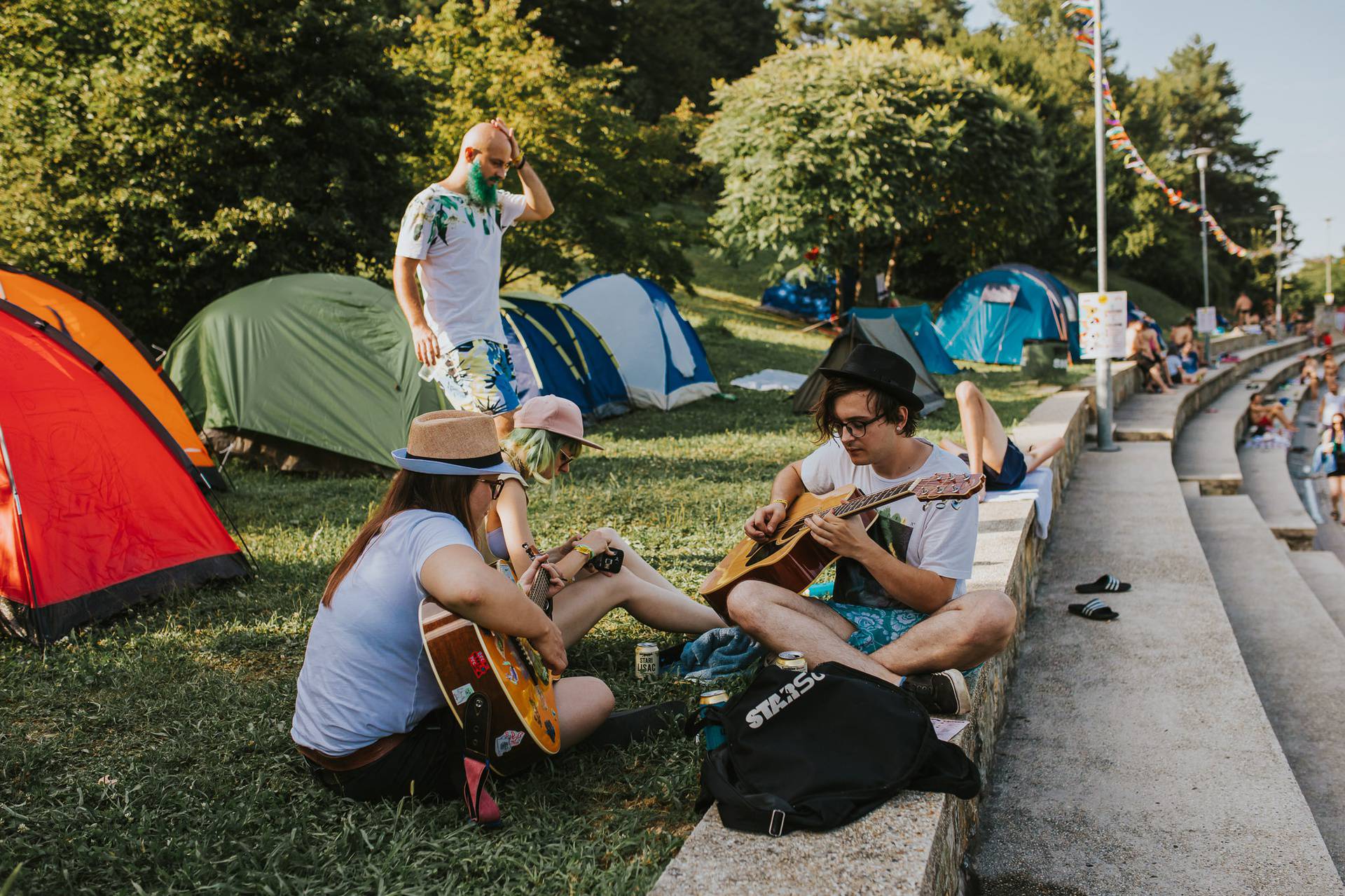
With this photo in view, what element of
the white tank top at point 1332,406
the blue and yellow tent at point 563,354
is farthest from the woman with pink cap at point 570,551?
the white tank top at point 1332,406

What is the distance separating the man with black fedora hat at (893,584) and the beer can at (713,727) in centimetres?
40

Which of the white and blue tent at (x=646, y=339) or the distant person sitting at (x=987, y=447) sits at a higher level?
the white and blue tent at (x=646, y=339)

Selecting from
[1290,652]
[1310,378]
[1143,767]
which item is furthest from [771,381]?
[1310,378]

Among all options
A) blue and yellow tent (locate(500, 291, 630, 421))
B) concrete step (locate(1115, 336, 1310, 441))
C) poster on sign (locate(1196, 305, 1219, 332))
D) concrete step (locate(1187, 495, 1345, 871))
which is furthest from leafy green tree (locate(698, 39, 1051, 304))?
concrete step (locate(1187, 495, 1345, 871))

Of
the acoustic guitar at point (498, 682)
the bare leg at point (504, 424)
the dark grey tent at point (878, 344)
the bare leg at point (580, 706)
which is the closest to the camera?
the acoustic guitar at point (498, 682)

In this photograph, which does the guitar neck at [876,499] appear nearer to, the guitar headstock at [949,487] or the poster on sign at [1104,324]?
the guitar headstock at [949,487]

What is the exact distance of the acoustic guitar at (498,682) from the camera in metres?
2.48

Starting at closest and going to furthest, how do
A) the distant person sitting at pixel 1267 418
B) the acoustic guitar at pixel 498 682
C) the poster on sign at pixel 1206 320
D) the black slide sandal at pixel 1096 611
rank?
the acoustic guitar at pixel 498 682 → the black slide sandal at pixel 1096 611 → the distant person sitting at pixel 1267 418 → the poster on sign at pixel 1206 320

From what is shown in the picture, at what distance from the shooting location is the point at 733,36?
42406mm

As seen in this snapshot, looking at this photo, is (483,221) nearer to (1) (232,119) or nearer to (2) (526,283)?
(1) (232,119)

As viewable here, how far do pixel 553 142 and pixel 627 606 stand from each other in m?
11.7

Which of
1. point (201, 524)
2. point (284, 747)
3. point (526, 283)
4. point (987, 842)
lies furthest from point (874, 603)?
point (526, 283)

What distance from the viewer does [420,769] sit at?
2.66 m

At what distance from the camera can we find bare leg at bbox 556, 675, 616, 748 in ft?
9.45
